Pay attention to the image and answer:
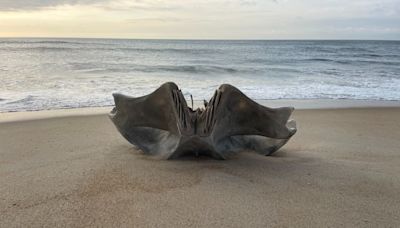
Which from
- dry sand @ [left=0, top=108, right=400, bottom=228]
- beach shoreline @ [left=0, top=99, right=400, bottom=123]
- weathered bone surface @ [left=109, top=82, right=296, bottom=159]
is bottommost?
beach shoreline @ [left=0, top=99, right=400, bottom=123]

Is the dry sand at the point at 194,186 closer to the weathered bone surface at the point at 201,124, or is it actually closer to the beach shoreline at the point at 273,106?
the weathered bone surface at the point at 201,124

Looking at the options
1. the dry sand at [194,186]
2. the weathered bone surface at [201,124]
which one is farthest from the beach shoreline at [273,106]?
the weathered bone surface at [201,124]

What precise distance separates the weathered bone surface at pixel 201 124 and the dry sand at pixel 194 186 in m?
0.14

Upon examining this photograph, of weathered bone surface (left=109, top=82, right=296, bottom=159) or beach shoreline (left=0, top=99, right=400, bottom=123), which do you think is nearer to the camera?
weathered bone surface (left=109, top=82, right=296, bottom=159)

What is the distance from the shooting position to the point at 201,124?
3.60 m

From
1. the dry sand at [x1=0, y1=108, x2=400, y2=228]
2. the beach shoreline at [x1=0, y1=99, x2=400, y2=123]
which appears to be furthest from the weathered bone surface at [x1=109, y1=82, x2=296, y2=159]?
the beach shoreline at [x1=0, y1=99, x2=400, y2=123]

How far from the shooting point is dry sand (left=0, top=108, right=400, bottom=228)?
2.60 meters

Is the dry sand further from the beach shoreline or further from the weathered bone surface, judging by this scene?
the beach shoreline

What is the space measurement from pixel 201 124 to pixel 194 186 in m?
0.65

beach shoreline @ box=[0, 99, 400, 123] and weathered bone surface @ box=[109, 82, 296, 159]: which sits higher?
weathered bone surface @ box=[109, 82, 296, 159]

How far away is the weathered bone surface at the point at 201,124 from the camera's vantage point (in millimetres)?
3590

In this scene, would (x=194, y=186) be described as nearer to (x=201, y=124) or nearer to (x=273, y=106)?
(x=201, y=124)

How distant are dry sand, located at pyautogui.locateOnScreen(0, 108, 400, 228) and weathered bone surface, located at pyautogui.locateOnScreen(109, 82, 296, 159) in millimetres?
137

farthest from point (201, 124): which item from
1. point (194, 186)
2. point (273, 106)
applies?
point (273, 106)
